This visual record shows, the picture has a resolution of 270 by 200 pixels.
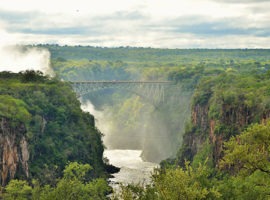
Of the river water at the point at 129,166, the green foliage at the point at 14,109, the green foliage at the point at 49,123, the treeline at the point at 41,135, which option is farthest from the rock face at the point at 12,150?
the river water at the point at 129,166

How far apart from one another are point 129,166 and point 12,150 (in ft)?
164

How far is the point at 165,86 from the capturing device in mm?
146125

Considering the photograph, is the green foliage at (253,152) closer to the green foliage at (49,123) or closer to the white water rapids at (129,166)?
the green foliage at (49,123)

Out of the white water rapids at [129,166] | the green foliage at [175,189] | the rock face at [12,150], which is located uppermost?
Result: the green foliage at [175,189]

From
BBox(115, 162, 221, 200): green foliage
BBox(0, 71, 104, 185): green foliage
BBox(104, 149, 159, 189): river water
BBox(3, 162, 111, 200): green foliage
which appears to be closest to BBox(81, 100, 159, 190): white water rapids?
BBox(104, 149, 159, 189): river water

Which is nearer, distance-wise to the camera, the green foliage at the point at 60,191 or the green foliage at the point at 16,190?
the green foliage at the point at 60,191

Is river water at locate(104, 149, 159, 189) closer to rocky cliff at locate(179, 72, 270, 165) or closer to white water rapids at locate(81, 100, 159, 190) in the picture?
white water rapids at locate(81, 100, 159, 190)

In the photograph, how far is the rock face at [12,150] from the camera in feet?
215

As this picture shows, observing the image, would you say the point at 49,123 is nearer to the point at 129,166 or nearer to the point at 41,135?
the point at 41,135

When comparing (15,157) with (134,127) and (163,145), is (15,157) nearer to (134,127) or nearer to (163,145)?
(163,145)

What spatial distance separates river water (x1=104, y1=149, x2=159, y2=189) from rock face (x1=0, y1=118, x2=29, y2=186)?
18164 mm

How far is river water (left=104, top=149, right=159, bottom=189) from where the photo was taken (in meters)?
95.0

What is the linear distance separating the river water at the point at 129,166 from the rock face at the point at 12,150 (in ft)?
59.6

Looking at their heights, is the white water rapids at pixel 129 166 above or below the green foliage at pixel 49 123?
below
